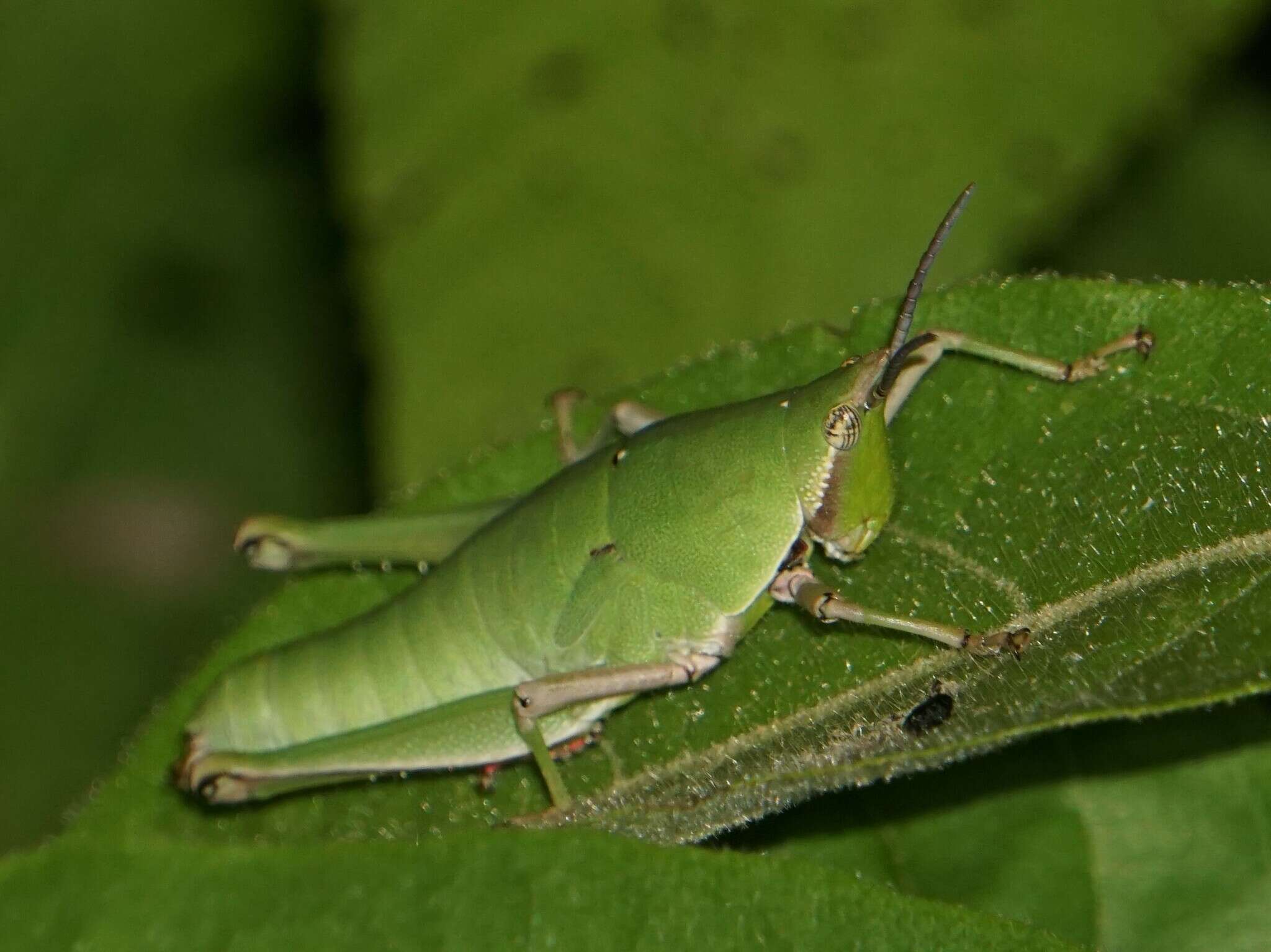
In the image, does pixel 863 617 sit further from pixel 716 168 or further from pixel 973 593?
pixel 716 168

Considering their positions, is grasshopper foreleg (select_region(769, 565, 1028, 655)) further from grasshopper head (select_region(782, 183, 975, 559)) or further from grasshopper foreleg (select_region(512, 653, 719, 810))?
grasshopper foreleg (select_region(512, 653, 719, 810))

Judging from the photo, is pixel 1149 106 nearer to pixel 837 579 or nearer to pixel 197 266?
pixel 837 579

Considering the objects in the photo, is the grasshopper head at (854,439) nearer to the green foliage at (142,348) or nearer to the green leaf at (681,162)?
the green leaf at (681,162)

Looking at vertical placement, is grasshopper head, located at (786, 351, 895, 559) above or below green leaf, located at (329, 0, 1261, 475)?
below

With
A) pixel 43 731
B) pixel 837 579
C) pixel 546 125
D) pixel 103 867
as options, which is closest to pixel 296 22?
pixel 546 125

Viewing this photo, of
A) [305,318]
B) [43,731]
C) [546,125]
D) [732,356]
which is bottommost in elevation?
[732,356]

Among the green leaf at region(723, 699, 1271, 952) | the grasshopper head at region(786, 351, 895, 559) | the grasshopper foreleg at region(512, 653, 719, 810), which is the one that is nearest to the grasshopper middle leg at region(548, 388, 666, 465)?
the grasshopper head at region(786, 351, 895, 559)
